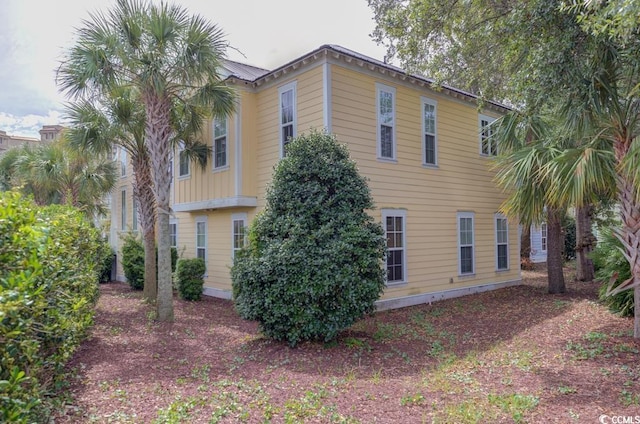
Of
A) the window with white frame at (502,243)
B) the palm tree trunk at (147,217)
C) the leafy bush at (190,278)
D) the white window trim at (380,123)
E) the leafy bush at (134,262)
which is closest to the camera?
the white window trim at (380,123)

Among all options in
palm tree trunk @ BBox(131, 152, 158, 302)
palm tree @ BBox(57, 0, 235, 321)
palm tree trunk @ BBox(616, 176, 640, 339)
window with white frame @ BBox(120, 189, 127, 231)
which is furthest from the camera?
window with white frame @ BBox(120, 189, 127, 231)

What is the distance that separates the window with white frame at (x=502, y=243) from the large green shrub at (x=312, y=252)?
808cm

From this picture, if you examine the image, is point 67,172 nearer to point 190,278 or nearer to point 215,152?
point 215,152

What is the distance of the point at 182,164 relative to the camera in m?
12.9

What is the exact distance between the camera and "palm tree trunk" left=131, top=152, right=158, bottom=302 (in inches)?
443

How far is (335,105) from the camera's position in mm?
9359

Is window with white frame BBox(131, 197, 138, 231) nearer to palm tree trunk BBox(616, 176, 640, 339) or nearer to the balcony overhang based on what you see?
the balcony overhang

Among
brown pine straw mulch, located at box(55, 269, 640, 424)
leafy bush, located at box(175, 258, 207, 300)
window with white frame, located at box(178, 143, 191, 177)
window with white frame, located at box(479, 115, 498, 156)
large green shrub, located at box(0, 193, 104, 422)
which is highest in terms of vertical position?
window with white frame, located at box(479, 115, 498, 156)

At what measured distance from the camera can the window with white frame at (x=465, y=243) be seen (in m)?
12.3

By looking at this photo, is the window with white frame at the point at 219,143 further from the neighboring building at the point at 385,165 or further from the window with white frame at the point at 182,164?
the window with white frame at the point at 182,164

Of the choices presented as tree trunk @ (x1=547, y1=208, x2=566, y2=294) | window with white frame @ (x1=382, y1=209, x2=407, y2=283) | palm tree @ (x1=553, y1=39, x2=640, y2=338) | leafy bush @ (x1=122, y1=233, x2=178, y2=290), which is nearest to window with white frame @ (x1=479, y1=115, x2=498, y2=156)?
tree trunk @ (x1=547, y1=208, x2=566, y2=294)

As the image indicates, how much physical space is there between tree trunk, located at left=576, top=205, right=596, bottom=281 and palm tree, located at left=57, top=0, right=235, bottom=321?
13.1 metres

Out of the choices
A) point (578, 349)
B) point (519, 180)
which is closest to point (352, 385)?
point (578, 349)

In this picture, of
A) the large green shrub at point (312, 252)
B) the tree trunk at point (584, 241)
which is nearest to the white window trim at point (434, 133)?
the large green shrub at point (312, 252)
